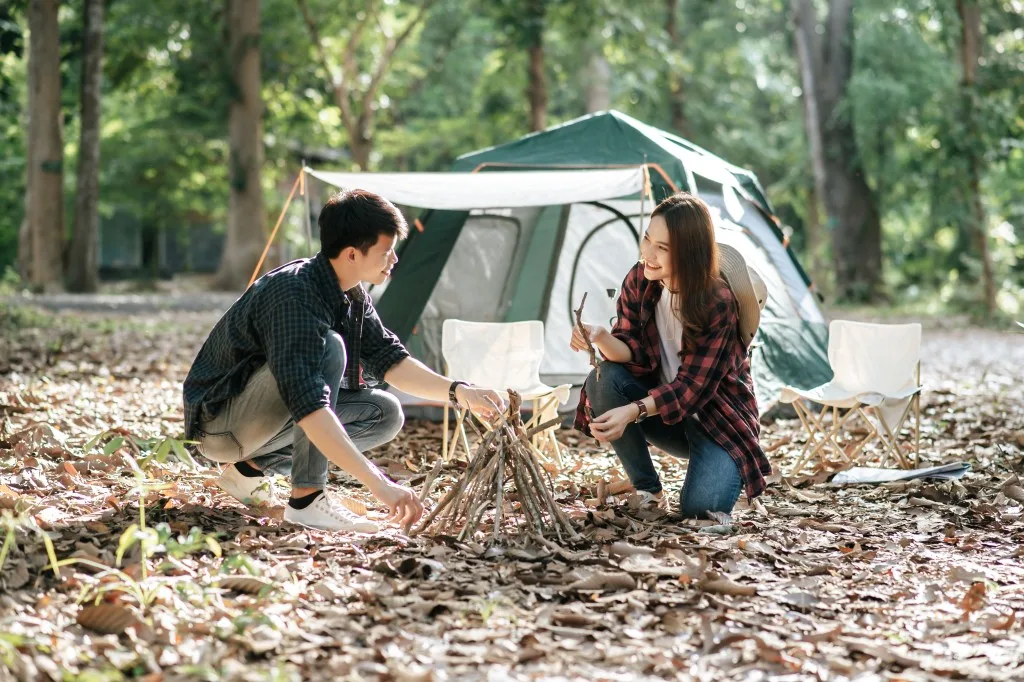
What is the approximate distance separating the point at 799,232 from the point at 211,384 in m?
25.0

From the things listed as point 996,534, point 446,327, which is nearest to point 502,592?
point 996,534

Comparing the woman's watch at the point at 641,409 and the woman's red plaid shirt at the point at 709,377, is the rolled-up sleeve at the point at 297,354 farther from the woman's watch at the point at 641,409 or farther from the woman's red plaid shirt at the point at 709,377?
the woman's red plaid shirt at the point at 709,377

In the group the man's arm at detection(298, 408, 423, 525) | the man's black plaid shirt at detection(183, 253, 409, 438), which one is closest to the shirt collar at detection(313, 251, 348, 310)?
the man's black plaid shirt at detection(183, 253, 409, 438)

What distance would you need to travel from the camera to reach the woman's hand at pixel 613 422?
343 centimetres

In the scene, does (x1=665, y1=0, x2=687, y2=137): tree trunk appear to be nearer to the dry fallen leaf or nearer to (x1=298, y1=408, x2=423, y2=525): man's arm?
(x1=298, y1=408, x2=423, y2=525): man's arm

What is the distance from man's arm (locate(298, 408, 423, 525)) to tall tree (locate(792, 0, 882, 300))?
1606cm

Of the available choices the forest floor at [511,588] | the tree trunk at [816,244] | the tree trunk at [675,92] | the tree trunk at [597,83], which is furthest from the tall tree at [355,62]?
the forest floor at [511,588]

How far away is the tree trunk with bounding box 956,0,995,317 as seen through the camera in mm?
14116

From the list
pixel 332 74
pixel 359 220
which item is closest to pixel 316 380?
pixel 359 220

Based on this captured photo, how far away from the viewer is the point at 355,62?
20.9 meters

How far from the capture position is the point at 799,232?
27.0 m

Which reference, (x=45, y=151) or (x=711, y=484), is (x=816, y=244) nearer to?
(x=45, y=151)

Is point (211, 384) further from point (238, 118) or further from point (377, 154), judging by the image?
point (377, 154)

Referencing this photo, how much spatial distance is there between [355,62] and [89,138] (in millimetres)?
6328
